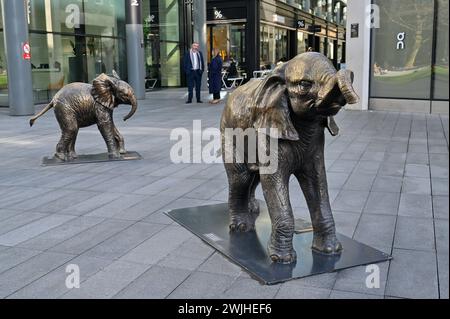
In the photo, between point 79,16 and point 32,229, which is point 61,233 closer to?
point 32,229

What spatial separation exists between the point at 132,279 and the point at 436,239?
2350 mm

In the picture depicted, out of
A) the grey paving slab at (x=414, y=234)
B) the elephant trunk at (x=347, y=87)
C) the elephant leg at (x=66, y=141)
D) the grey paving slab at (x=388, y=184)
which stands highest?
the elephant trunk at (x=347, y=87)

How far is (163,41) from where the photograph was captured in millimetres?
23922

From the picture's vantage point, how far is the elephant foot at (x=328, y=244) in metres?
3.76

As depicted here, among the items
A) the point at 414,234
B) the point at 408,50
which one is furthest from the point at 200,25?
the point at 414,234

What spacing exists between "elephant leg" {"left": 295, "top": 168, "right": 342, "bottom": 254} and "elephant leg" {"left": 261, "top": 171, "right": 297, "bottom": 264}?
240 millimetres

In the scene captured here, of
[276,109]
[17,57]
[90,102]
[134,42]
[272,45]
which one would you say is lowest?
[90,102]

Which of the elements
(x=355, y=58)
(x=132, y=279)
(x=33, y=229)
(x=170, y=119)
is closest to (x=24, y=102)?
(x=170, y=119)

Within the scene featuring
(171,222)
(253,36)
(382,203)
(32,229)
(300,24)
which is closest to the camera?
(32,229)

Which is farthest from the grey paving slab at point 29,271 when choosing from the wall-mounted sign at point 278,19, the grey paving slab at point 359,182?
the wall-mounted sign at point 278,19

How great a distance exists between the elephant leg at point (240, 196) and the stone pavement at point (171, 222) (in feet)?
1.22

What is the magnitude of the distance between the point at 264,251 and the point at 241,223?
508 millimetres

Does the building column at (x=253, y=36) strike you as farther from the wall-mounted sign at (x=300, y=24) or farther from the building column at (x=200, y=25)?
the wall-mounted sign at (x=300, y=24)

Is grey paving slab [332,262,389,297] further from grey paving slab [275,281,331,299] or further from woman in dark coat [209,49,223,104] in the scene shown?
woman in dark coat [209,49,223,104]
